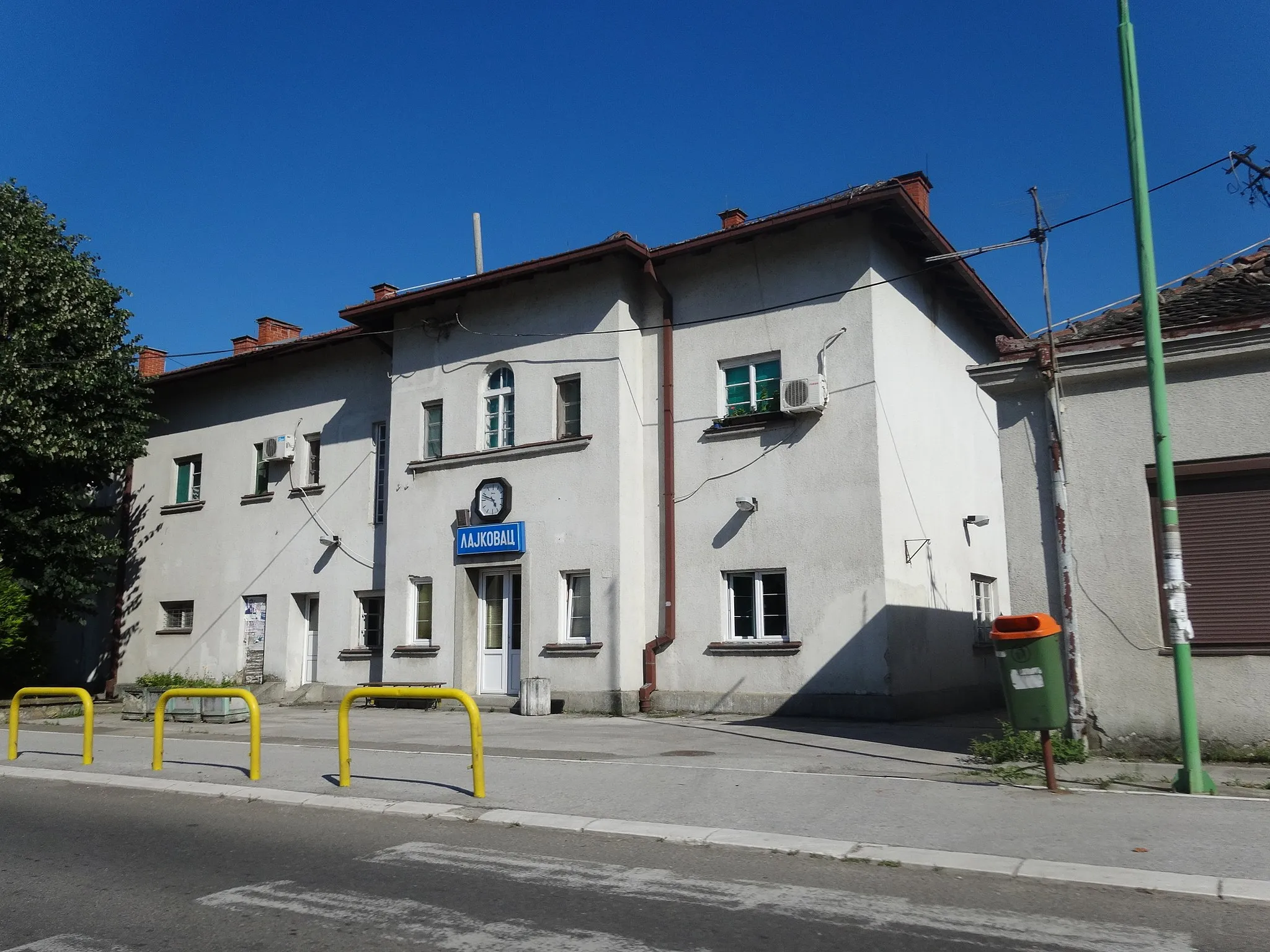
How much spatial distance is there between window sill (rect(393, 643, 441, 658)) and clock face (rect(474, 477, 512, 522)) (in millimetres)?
2527

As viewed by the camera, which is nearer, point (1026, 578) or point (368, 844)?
point (368, 844)

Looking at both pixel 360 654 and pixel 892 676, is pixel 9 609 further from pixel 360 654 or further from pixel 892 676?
pixel 892 676

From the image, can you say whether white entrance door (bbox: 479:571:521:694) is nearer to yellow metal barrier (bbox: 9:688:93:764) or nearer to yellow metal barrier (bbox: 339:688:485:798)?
yellow metal barrier (bbox: 9:688:93:764)

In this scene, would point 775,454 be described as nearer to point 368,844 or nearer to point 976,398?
point 976,398

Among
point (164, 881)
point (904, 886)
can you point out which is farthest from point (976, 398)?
point (164, 881)

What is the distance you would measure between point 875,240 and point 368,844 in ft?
41.2

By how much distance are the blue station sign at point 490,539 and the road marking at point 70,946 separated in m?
13.4

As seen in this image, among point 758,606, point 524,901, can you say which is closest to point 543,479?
point 758,606

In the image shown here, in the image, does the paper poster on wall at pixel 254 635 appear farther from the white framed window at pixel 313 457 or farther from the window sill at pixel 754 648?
the window sill at pixel 754 648

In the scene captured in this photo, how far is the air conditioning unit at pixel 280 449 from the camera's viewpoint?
74.5ft

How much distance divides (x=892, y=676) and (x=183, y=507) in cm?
1720

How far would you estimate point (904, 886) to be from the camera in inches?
230

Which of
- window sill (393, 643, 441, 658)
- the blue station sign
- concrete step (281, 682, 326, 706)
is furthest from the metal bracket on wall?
concrete step (281, 682, 326, 706)

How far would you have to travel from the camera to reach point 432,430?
20344 mm
